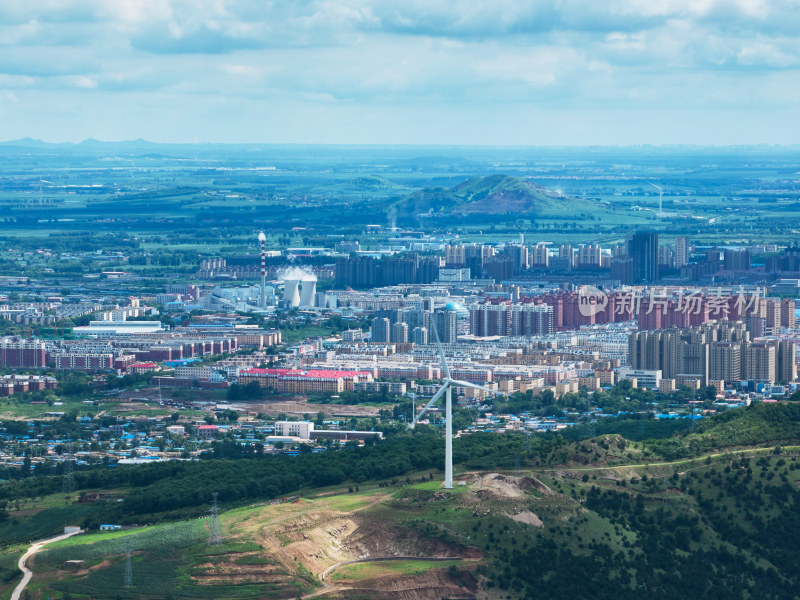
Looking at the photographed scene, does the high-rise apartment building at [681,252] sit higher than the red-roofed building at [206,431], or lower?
higher

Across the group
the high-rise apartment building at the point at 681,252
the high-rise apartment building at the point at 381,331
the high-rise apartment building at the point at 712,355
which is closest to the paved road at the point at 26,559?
the high-rise apartment building at the point at 712,355

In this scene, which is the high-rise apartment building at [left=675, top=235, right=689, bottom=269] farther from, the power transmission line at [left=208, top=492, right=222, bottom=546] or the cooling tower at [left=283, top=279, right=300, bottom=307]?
the power transmission line at [left=208, top=492, right=222, bottom=546]

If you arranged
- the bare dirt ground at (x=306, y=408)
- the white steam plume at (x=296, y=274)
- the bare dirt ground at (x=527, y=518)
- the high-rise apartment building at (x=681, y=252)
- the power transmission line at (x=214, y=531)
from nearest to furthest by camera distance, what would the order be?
the power transmission line at (x=214, y=531) < the bare dirt ground at (x=527, y=518) < the bare dirt ground at (x=306, y=408) < the white steam plume at (x=296, y=274) < the high-rise apartment building at (x=681, y=252)

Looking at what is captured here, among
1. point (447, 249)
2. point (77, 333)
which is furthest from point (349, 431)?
point (447, 249)

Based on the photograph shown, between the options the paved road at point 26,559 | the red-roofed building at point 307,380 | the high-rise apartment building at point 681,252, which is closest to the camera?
the paved road at point 26,559

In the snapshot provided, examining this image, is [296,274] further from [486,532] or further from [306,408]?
[486,532]

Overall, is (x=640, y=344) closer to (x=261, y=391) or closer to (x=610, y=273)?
(x=261, y=391)

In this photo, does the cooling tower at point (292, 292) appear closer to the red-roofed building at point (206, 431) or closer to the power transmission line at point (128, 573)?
the red-roofed building at point (206, 431)
